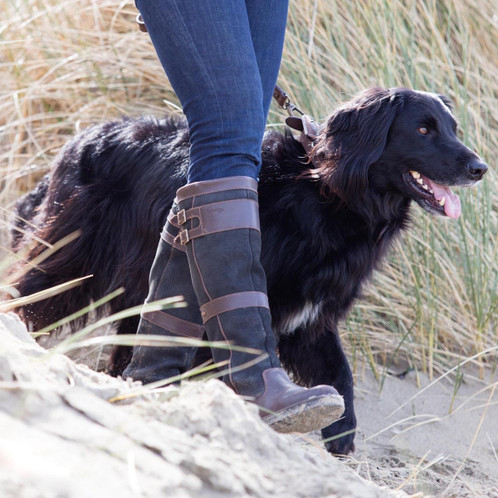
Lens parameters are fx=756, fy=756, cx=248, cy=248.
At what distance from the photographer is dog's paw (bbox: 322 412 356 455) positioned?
2.66 metres

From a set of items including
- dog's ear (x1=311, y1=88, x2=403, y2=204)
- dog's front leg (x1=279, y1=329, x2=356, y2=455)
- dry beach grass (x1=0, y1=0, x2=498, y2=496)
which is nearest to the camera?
dog's ear (x1=311, y1=88, x2=403, y2=204)

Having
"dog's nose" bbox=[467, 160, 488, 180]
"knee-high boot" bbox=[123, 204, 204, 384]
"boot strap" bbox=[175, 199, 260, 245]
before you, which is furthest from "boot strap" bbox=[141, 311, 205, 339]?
"dog's nose" bbox=[467, 160, 488, 180]

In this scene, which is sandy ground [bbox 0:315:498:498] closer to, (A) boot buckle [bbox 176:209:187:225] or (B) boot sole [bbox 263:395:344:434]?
(B) boot sole [bbox 263:395:344:434]

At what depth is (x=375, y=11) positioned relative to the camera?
395 cm

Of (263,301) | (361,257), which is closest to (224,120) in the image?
(263,301)

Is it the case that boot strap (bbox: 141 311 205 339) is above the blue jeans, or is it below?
below

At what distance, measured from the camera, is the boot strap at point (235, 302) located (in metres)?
1.94

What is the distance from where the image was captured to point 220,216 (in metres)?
1.98

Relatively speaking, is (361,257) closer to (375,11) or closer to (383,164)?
(383,164)

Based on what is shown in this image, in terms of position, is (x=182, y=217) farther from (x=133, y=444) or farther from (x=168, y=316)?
(x=133, y=444)

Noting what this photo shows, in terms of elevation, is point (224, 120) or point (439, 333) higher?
point (224, 120)

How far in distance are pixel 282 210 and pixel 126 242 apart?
635mm

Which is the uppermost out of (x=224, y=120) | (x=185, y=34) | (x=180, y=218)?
(x=185, y=34)

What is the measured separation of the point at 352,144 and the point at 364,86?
49.7 inches
